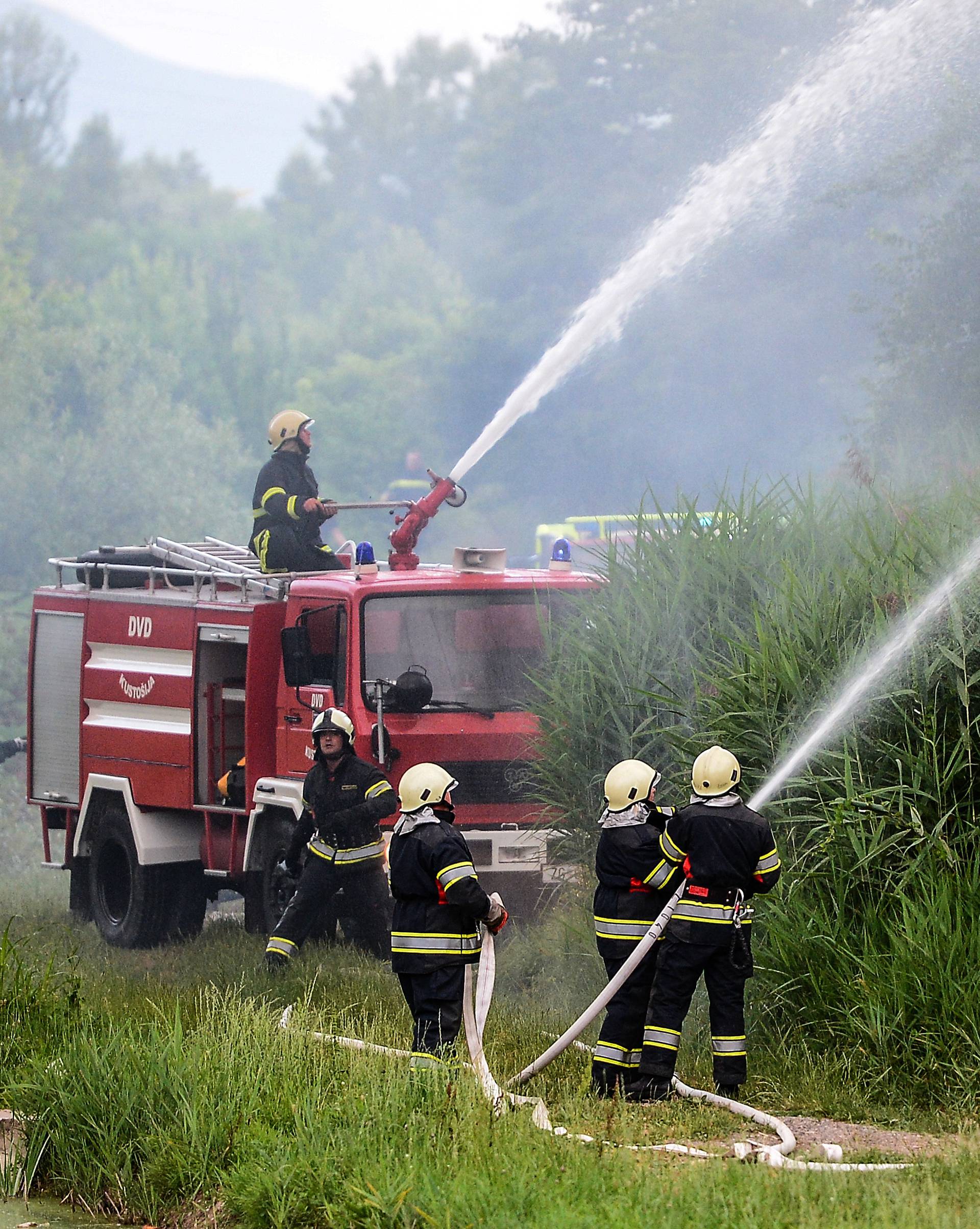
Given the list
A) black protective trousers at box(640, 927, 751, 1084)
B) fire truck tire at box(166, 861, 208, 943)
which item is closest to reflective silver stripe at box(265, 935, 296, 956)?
fire truck tire at box(166, 861, 208, 943)

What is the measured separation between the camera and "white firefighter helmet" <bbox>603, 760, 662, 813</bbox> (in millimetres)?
7219

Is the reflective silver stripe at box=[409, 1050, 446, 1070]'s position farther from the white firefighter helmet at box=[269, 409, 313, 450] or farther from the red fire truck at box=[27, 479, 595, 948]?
the white firefighter helmet at box=[269, 409, 313, 450]

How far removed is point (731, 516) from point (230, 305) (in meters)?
53.9

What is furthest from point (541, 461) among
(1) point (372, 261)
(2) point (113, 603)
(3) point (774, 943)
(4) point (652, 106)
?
(3) point (774, 943)

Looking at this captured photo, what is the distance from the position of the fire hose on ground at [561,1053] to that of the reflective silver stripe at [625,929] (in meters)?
0.06

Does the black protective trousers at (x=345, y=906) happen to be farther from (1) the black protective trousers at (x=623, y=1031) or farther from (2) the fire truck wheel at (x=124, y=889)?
(1) the black protective trousers at (x=623, y=1031)

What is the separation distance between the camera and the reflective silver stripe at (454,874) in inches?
271

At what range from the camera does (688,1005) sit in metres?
7.12

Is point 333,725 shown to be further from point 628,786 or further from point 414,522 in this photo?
point 628,786

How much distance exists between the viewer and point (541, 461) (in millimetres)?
44656

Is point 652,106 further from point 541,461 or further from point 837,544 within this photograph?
point 837,544

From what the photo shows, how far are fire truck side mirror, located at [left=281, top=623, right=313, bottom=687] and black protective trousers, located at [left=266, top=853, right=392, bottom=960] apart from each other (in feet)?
3.19

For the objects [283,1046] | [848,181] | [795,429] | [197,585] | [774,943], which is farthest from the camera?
[795,429]

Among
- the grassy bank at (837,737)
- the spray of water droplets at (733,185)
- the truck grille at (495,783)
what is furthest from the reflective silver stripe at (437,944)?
the spray of water droplets at (733,185)
